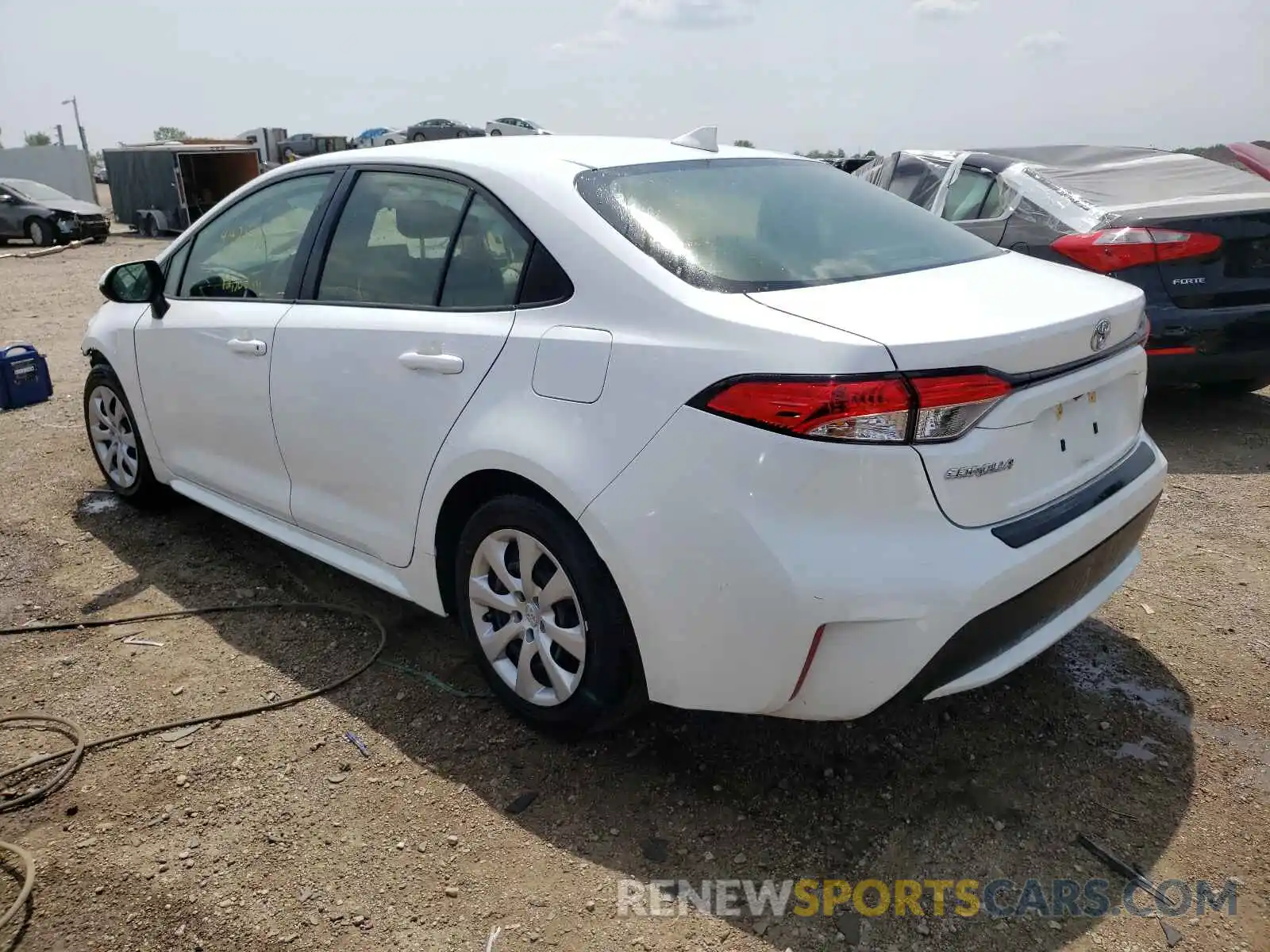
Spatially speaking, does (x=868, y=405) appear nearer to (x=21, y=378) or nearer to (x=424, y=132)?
(x=21, y=378)

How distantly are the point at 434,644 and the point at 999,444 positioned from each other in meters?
2.11

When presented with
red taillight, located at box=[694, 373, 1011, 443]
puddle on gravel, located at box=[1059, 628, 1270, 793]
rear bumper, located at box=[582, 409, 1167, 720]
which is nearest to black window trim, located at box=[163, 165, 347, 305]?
rear bumper, located at box=[582, 409, 1167, 720]

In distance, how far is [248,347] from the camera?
3.48 m

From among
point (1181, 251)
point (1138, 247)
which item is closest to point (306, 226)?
point (1138, 247)

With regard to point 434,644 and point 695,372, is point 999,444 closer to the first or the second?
point 695,372

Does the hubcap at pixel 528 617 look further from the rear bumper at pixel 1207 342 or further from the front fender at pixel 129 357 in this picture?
the rear bumper at pixel 1207 342

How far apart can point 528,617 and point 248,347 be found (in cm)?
158

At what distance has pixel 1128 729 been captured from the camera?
9.30 feet

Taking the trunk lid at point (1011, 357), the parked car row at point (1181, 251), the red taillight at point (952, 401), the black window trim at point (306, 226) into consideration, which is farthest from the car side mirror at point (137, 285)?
the parked car row at point (1181, 251)

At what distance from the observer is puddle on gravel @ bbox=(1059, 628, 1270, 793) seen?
8.91 ft

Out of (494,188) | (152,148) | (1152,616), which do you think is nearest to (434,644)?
(494,188)

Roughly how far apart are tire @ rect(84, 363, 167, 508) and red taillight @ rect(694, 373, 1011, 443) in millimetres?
3418

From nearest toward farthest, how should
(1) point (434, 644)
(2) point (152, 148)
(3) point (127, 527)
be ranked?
(1) point (434, 644), (3) point (127, 527), (2) point (152, 148)

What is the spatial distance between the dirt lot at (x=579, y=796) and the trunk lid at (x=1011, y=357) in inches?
33.1
